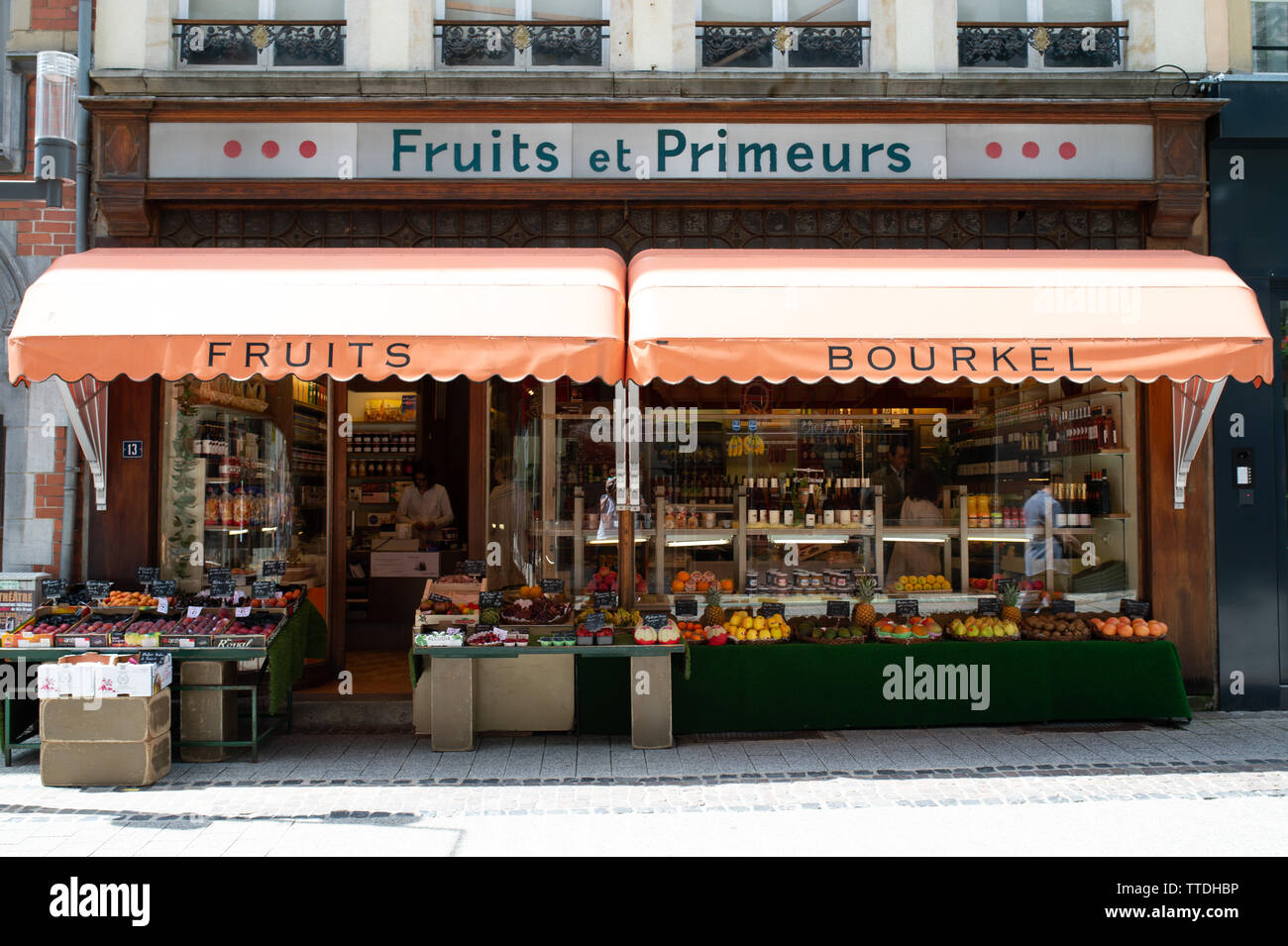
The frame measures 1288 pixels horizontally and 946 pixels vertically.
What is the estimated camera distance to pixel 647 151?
314 inches

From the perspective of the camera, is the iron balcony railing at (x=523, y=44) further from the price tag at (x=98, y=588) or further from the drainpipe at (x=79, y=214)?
the price tag at (x=98, y=588)

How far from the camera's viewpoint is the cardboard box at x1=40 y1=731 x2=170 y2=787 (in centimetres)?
614

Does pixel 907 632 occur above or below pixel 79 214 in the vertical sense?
below

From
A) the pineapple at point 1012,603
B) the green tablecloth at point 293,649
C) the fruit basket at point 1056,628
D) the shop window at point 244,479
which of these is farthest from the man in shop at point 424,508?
the fruit basket at point 1056,628

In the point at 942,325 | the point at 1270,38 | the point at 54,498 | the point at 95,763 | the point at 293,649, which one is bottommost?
the point at 95,763

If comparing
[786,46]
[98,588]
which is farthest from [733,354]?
[98,588]

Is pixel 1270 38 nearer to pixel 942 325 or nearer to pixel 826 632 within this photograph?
pixel 942 325

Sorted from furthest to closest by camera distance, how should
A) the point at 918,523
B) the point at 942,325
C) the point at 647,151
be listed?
the point at 918,523, the point at 647,151, the point at 942,325

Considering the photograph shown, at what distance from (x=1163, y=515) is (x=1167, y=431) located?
28.4 inches

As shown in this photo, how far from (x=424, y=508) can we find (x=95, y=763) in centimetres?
586

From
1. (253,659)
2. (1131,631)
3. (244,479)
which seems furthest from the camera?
(244,479)

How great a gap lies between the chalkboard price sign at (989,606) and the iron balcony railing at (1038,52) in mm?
4746

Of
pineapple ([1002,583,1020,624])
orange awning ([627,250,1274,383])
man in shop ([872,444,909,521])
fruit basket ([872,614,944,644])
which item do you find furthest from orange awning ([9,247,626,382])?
pineapple ([1002,583,1020,624])

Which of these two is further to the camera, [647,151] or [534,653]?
[647,151]
